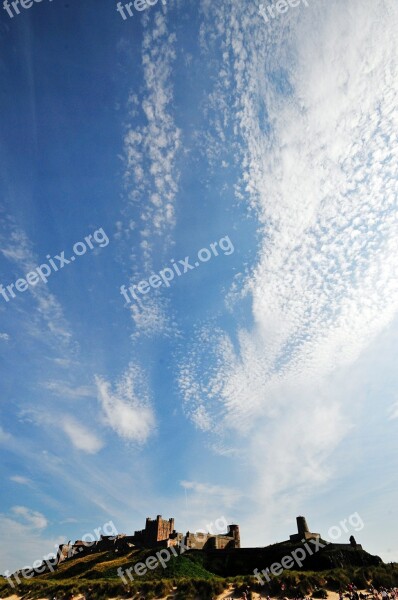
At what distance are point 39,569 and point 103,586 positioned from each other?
44025mm

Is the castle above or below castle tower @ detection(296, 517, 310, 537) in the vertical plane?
above

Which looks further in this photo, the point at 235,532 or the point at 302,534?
the point at 235,532

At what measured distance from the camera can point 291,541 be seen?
156ft

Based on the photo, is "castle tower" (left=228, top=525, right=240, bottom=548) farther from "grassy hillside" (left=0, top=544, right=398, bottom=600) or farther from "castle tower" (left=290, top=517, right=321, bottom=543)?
"grassy hillside" (left=0, top=544, right=398, bottom=600)

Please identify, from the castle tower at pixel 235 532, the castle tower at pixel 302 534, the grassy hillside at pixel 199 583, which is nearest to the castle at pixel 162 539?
the castle tower at pixel 235 532

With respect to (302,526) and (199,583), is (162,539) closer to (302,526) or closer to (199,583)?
(302,526)

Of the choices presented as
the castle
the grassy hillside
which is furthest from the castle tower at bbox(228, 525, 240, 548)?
the grassy hillside

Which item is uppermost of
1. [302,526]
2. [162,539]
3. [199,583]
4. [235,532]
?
[162,539]

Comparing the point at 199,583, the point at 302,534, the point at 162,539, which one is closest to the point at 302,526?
the point at 302,534

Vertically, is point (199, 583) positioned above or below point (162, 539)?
below

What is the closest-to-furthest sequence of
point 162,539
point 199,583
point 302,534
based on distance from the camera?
1. point 199,583
2. point 302,534
3. point 162,539

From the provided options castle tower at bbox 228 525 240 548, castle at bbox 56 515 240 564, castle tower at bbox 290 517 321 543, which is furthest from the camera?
castle tower at bbox 228 525 240 548

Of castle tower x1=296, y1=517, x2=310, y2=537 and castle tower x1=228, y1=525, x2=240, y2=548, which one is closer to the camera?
castle tower x1=296, y1=517, x2=310, y2=537

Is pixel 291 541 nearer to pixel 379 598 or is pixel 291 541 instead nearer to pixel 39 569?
pixel 379 598
